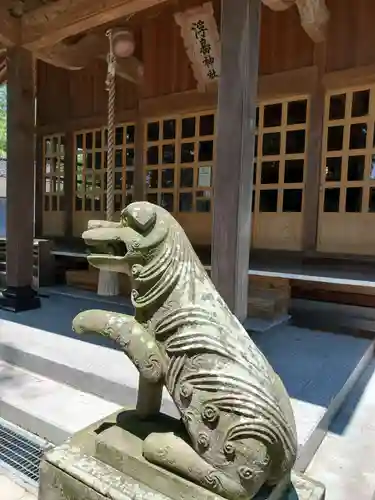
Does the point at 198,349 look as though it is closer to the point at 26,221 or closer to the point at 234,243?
the point at 234,243

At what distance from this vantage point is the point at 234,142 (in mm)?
2549

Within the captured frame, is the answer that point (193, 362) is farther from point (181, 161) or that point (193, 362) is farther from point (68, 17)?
point (181, 161)

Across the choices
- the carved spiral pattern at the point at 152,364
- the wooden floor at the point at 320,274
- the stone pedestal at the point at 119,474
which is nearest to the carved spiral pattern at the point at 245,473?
the stone pedestal at the point at 119,474

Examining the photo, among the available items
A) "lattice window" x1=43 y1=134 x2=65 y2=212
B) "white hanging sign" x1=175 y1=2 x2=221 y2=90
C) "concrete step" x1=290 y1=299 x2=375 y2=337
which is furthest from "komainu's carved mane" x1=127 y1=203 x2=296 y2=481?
"lattice window" x1=43 y1=134 x2=65 y2=212

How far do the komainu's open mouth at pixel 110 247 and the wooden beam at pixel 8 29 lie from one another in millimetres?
3800

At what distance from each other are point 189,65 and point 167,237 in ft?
14.8

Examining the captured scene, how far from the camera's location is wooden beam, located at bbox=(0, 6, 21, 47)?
4062 millimetres

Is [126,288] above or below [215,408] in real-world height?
below

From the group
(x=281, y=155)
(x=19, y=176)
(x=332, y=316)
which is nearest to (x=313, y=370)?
(x=332, y=316)

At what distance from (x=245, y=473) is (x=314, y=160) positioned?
3821 millimetres

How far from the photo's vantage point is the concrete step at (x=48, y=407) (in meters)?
2.42

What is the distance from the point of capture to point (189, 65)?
17.1 feet

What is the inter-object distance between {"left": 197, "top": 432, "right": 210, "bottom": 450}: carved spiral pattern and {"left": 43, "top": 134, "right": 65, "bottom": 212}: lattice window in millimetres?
6148

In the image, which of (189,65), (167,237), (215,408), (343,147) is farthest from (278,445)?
(189,65)
